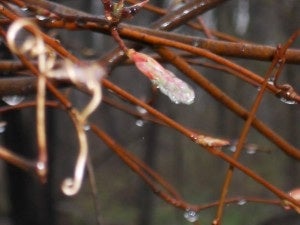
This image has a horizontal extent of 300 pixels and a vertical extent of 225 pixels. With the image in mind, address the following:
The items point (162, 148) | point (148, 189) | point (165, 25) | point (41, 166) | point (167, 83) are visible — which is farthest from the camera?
point (162, 148)

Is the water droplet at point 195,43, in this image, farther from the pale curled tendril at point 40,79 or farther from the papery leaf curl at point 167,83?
the pale curled tendril at point 40,79

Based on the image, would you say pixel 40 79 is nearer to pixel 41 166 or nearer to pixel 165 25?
pixel 41 166

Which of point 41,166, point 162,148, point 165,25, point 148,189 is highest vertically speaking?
point 162,148

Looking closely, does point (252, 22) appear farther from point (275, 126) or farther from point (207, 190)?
point (207, 190)

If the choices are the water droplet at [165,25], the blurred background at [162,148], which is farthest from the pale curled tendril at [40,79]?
the blurred background at [162,148]

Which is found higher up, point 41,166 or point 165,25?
point 165,25

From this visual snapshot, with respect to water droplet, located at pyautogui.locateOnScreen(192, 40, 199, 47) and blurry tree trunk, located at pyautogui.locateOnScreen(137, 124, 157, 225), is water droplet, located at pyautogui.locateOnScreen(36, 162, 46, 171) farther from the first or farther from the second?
blurry tree trunk, located at pyautogui.locateOnScreen(137, 124, 157, 225)

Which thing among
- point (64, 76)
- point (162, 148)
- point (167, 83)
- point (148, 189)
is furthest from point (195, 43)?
point (162, 148)

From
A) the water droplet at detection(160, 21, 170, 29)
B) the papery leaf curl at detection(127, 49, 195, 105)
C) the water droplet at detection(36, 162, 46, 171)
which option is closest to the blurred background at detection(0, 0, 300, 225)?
the water droplet at detection(160, 21, 170, 29)
